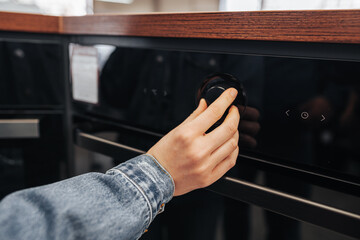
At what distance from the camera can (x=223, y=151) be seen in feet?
1.03

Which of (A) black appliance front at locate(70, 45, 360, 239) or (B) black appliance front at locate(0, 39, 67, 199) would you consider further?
(B) black appliance front at locate(0, 39, 67, 199)

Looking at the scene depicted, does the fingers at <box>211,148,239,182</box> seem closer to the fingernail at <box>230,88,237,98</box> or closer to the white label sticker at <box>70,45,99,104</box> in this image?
the fingernail at <box>230,88,237,98</box>

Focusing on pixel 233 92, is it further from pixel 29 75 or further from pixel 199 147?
pixel 29 75

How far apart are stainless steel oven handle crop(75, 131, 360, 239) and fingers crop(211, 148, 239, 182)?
0.10 ft

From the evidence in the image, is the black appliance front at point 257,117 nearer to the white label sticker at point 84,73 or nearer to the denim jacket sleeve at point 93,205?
the white label sticker at point 84,73

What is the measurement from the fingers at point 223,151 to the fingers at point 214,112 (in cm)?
3

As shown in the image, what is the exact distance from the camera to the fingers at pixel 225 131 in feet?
0.99

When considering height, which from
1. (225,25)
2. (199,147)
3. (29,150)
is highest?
(225,25)

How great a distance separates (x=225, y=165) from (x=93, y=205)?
0.16m

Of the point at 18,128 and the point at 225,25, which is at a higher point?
the point at 225,25

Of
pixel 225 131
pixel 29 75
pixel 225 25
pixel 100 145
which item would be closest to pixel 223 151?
pixel 225 131

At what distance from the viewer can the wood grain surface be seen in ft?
1.54

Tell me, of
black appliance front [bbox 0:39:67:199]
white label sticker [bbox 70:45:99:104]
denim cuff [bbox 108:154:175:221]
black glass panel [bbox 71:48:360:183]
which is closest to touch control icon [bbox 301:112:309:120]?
black glass panel [bbox 71:48:360:183]

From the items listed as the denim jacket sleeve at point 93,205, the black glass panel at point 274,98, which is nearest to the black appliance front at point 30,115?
the black glass panel at point 274,98
